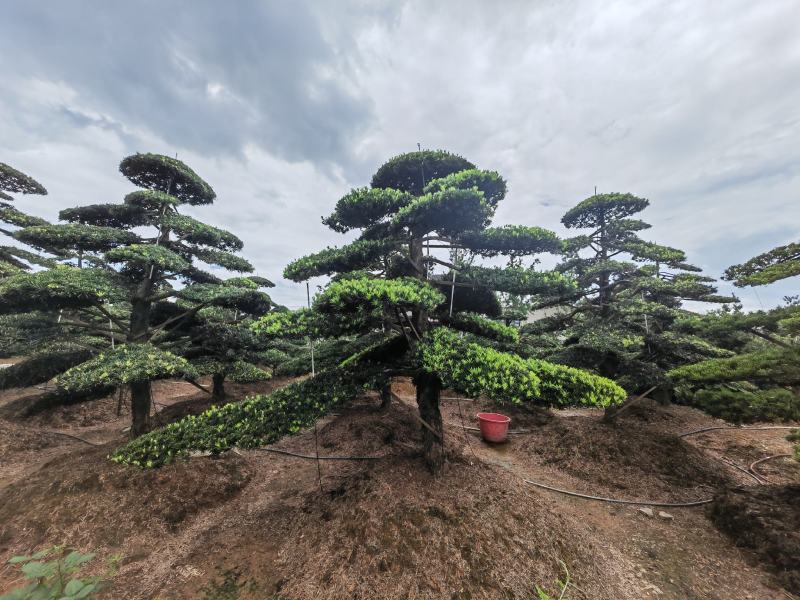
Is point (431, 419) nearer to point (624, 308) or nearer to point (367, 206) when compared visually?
point (367, 206)

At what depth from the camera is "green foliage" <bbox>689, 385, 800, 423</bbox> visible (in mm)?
4836

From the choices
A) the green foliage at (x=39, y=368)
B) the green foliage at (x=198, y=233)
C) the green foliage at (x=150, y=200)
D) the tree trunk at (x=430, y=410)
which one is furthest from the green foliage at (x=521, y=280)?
the green foliage at (x=39, y=368)

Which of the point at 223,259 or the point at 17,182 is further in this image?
the point at 17,182

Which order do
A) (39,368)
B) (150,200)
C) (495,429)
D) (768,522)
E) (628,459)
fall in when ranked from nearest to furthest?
(768,522)
(628,459)
(39,368)
(150,200)
(495,429)

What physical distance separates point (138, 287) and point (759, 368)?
47.3 ft

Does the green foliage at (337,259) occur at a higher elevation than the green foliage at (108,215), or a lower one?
lower

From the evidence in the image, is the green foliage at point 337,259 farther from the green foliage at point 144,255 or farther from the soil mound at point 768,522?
the soil mound at point 768,522

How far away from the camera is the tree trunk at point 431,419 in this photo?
18.9 feet

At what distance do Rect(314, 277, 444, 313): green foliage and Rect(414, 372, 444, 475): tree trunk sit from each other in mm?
1937

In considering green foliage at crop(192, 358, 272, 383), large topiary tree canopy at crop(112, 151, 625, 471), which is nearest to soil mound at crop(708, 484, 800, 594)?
large topiary tree canopy at crop(112, 151, 625, 471)

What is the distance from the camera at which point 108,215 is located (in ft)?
27.9

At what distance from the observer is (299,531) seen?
4.91 meters

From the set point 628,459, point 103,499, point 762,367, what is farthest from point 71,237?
point 628,459

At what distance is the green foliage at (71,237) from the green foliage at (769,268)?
13872 mm
